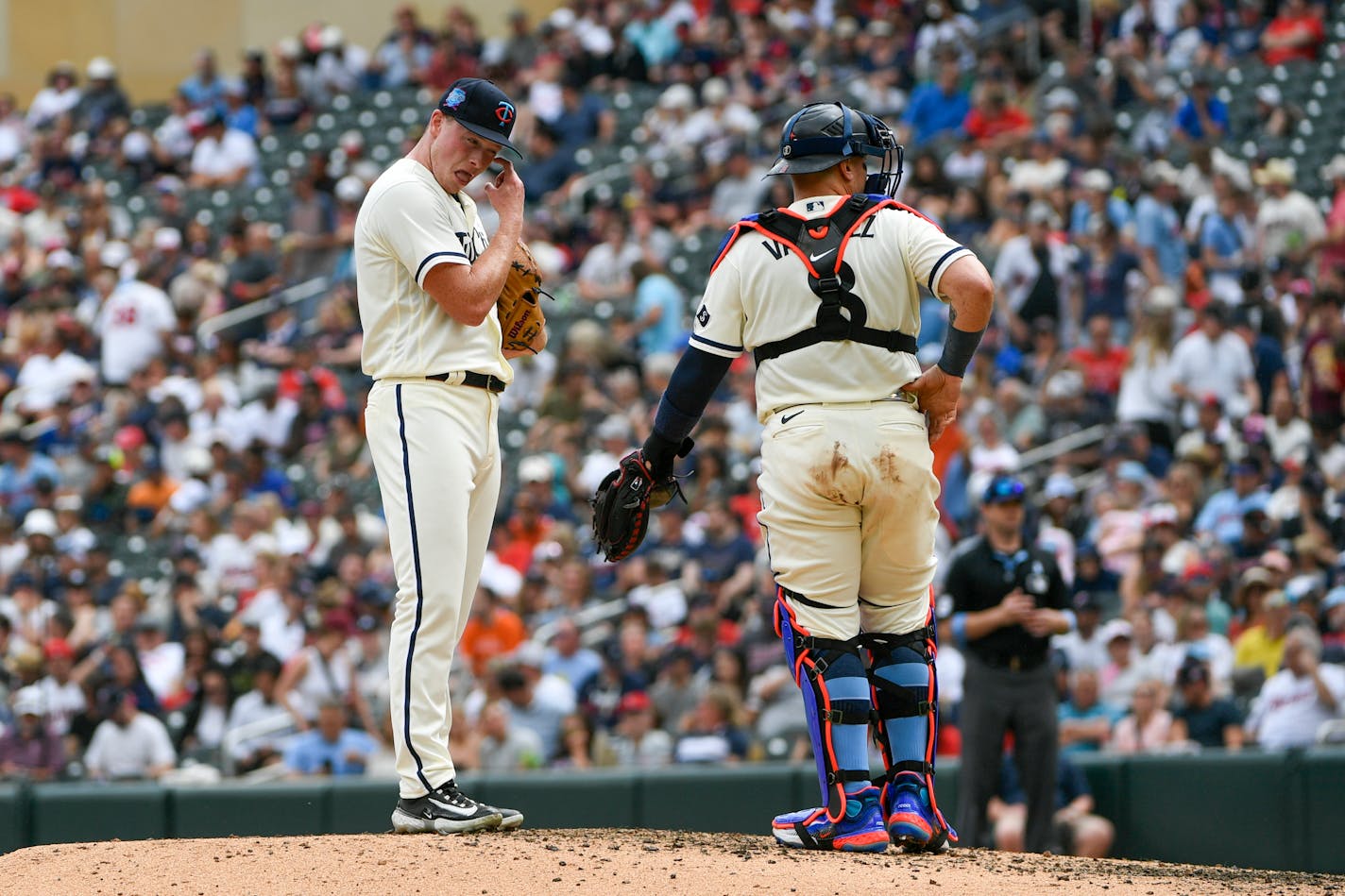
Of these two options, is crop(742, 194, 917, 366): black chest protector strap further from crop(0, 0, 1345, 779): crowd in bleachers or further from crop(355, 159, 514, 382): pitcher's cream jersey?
crop(0, 0, 1345, 779): crowd in bleachers

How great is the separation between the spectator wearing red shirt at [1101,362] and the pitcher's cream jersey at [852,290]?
800 centimetres

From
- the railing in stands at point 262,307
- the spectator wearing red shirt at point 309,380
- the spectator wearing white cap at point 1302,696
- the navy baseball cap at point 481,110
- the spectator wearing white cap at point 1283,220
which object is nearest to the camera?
the navy baseball cap at point 481,110

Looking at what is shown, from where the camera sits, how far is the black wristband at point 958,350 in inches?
226

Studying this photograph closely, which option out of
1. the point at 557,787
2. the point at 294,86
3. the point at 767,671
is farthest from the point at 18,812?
the point at 294,86

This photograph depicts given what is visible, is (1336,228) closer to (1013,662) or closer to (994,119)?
(994,119)

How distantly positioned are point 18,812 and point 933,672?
24.0 feet

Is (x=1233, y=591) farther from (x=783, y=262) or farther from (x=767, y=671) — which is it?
(x=783, y=262)

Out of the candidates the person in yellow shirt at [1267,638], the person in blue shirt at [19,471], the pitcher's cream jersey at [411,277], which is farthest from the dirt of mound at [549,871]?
the person in blue shirt at [19,471]

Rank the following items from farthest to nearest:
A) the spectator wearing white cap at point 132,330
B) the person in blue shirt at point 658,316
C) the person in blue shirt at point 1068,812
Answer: the spectator wearing white cap at point 132,330, the person in blue shirt at point 658,316, the person in blue shirt at point 1068,812

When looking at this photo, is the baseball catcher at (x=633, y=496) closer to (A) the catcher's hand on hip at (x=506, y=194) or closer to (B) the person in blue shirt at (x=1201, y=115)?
(A) the catcher's hand on hip at (x=506, y=194)

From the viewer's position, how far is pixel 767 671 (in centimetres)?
1160

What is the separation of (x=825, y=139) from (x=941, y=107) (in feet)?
37.7

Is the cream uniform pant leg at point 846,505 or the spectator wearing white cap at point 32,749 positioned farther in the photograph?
the spectator wearing white cap at point 32,749

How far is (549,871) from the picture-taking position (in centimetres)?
533
